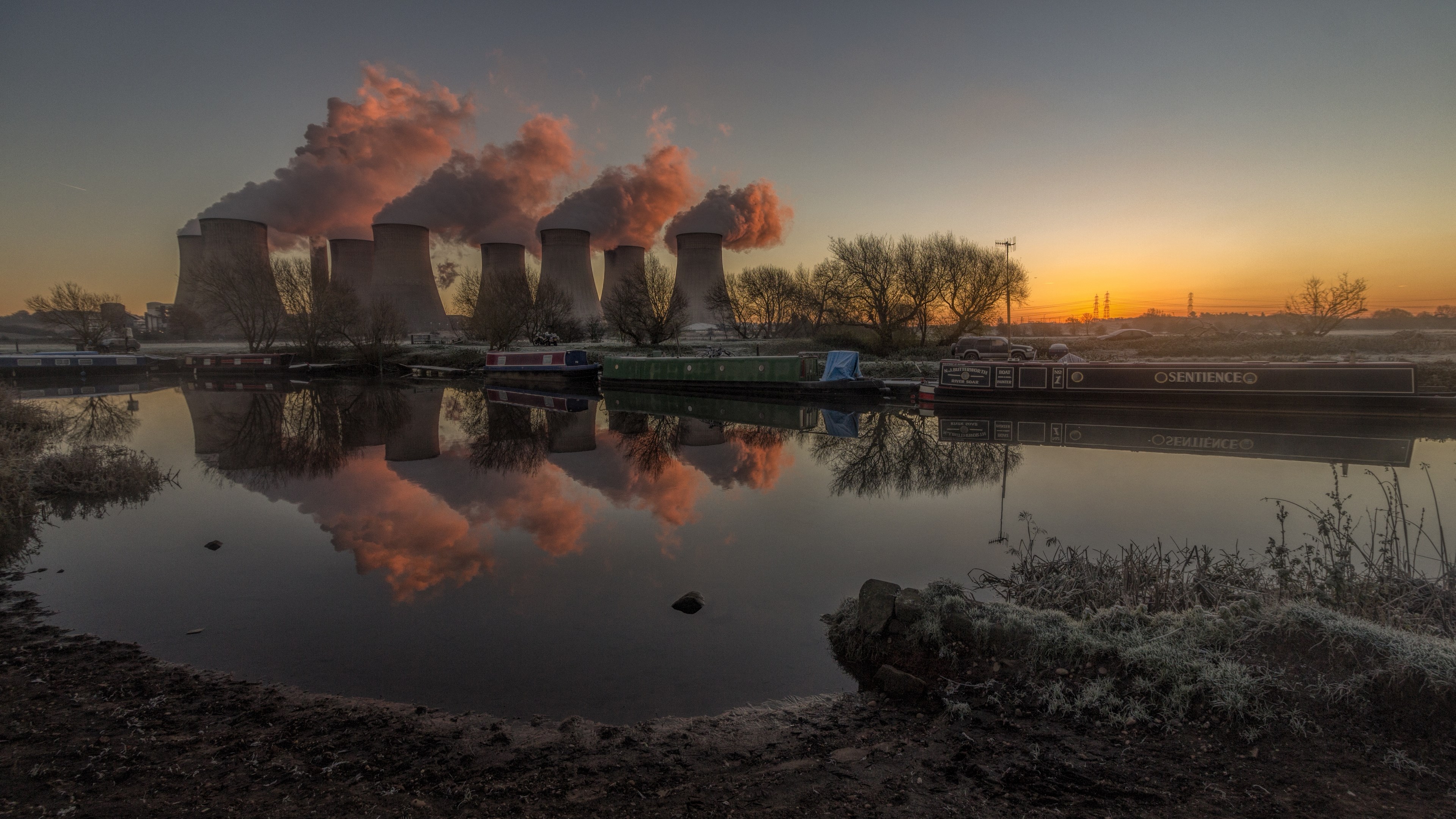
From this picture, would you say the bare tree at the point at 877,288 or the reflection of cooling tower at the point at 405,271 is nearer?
the bare tree at the point at 877,288

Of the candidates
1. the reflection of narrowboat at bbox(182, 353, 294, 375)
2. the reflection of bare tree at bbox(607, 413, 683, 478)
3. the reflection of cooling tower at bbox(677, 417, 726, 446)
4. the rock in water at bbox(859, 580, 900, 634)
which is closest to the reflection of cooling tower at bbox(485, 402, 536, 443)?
the reflection of bare tree at bbox(607, 413, 683, 478)

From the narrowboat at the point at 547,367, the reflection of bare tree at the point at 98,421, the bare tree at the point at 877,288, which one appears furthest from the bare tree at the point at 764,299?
the reflection of bare tree at the point at 98,421

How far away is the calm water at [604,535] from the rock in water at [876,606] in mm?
317

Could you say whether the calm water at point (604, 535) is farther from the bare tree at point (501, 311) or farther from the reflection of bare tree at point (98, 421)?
the bare tree at point (501, 311)

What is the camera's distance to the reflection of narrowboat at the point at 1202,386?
1292cm

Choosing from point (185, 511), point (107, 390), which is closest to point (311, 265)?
point (107, 390)

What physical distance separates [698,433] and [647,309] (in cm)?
2209

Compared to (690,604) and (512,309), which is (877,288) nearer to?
(512,309)

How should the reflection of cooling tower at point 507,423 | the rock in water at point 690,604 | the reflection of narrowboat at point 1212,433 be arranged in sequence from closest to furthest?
1. the rock in water at point 690,604
2. the reflection of narrowboat at point 1212,433
3. the reflection of cooling tower at point 507,423

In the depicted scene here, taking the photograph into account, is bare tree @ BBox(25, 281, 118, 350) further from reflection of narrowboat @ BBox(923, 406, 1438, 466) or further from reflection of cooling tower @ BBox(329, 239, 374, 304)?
reflection of narrowboat @ BBox(923, 406, 1438, 466)

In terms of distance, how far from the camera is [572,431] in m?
14.2

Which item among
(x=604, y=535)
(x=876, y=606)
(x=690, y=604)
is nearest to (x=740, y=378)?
(x=604, y=535)

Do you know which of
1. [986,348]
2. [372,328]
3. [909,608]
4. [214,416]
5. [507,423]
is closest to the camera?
[909,608]

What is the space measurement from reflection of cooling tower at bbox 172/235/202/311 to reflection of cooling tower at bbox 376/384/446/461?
93.7ft
